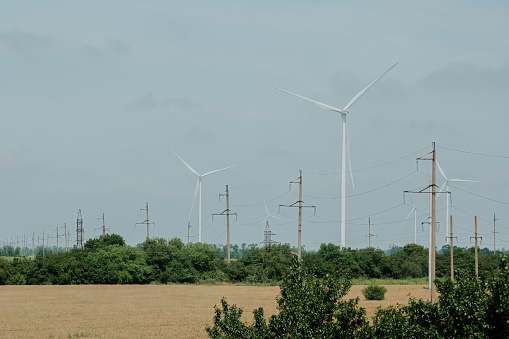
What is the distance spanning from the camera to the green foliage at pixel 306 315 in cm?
2327

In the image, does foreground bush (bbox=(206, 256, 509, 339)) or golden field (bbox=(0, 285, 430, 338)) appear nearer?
foreground bush (bbox=(206, 256, 509, 339))

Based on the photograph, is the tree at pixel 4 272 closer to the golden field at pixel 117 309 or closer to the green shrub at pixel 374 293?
the golden field at pixel 117 309

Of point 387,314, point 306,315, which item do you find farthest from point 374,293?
point 387,314

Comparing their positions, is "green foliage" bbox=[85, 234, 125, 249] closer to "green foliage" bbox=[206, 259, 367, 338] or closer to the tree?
the tree

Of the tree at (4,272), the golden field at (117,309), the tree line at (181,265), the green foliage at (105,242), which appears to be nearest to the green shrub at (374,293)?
the golden field at (117,309)

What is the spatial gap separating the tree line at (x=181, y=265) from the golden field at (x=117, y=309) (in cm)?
888

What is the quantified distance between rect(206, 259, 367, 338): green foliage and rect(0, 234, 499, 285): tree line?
9254cm

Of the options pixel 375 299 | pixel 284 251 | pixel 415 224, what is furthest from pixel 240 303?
pixel 415 224

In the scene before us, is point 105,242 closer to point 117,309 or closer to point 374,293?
point 117,309

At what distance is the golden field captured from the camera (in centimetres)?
5393

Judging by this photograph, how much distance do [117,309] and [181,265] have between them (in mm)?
56479

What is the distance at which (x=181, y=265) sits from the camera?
434 ft

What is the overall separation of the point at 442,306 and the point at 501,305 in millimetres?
2041

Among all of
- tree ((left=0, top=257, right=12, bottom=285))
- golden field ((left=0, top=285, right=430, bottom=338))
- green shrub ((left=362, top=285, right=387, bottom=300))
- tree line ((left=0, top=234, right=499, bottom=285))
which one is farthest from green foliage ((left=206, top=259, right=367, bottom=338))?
tree ((left=0, top=257, right=12, bottom=285))
